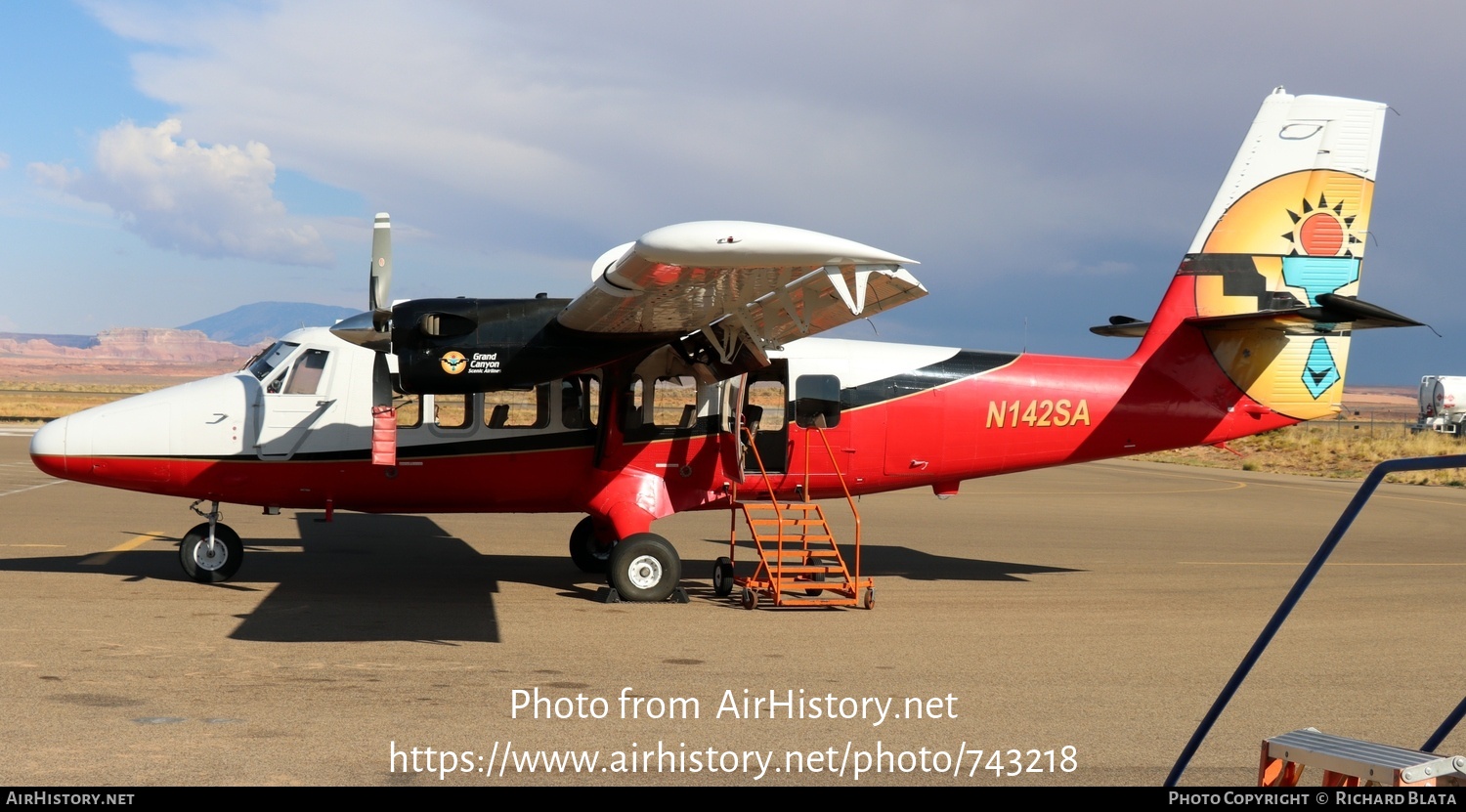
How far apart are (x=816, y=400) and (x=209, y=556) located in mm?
6858

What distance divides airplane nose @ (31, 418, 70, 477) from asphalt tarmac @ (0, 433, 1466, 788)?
1.24 metres

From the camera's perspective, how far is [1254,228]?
13711mm

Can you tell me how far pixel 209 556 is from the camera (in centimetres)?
1233

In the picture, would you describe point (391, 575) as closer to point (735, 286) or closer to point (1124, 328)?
point (735, 286)

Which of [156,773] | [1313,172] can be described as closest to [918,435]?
[1313,172]

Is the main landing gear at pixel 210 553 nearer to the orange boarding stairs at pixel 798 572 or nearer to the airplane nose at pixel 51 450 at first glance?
the airplane nose at pixel 51 450

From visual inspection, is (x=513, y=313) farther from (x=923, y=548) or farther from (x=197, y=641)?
(x=923, y=548)

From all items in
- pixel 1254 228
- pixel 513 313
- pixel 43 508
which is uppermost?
pixel 1254 228

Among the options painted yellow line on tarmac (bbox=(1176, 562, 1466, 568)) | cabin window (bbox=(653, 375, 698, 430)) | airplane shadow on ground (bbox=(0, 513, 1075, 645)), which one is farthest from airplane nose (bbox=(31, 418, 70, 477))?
painted yellow line on tarmac (bbox=(1176, 562, 1466, 568))

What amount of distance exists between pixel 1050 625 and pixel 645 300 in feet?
16.0

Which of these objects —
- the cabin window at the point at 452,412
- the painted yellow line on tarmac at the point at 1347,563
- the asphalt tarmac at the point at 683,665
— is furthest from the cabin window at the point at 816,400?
the painted yellow line on tarmac at the point at 1347,563

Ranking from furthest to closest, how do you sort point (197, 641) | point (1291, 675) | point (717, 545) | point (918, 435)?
point (717, 545), point (918, 435), point (197, 641), point (1291, 675)

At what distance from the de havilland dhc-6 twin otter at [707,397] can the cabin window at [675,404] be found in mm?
30

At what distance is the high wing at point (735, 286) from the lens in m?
7.98
